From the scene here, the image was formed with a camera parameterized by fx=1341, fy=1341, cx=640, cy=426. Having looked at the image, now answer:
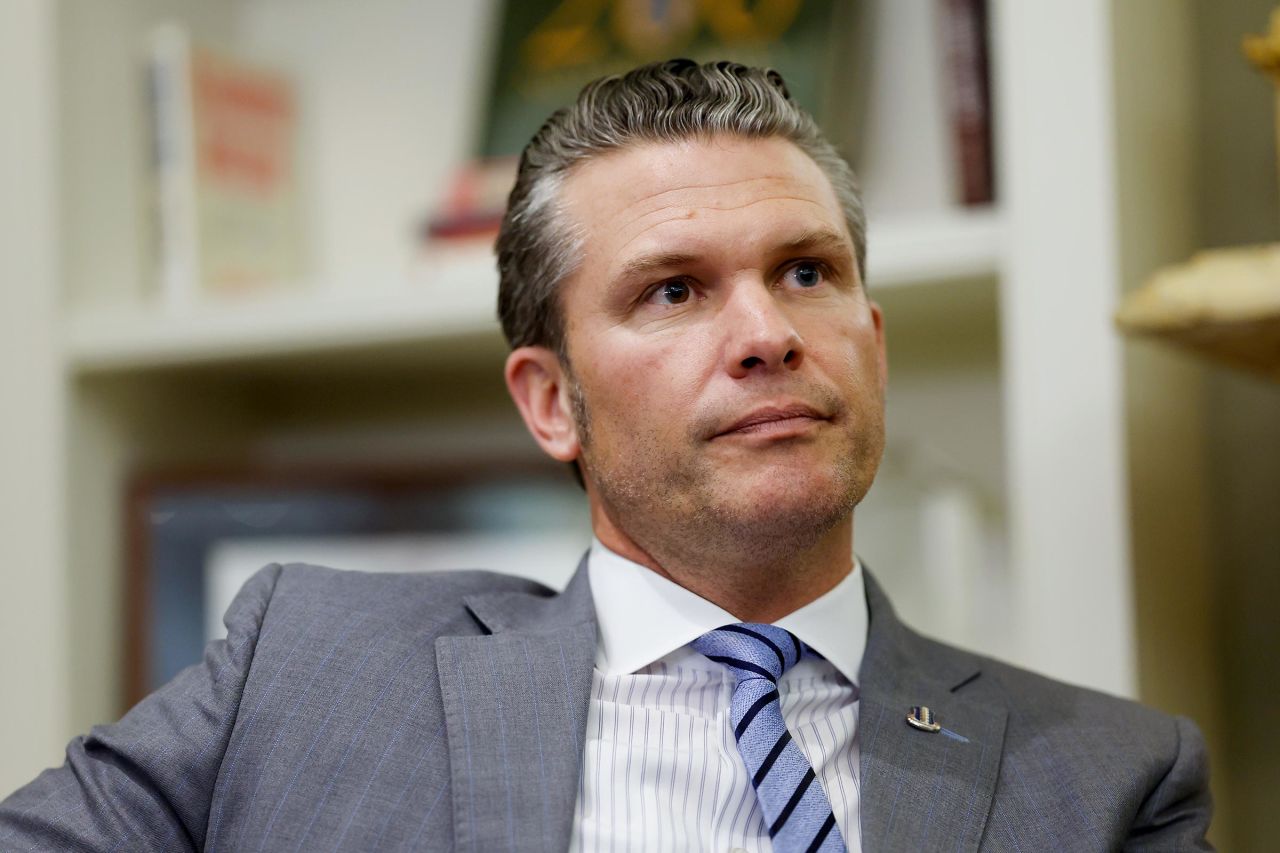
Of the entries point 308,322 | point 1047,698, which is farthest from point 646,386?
point 308,322

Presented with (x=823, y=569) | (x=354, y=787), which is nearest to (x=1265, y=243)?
(x=823, y=569)

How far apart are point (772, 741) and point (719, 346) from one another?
289mm

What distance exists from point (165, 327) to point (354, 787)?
94 centimetres

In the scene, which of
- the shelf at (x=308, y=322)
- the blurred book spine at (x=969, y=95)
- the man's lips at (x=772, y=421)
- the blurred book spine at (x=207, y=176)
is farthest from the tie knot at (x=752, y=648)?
the blurred book spine at (x=207, y=176)

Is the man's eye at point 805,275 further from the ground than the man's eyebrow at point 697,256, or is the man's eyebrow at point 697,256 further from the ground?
the man's eyebrow at point 697,256

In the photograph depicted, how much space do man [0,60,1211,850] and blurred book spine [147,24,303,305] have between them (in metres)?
0.76

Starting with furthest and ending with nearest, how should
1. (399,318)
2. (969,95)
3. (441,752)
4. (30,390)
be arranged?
1. (30,390)
2. (399,318)
3. (969,95)
4. (441,752)

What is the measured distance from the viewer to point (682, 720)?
1.00 metres

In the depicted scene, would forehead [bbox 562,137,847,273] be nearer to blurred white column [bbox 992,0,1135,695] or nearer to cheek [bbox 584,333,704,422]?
cheek [bbox 584,333,704,422]

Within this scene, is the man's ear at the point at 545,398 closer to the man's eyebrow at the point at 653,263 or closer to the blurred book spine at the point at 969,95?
the man's eyebrow at the point at 653,263

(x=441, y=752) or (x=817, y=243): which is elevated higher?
(x=817, y=243)

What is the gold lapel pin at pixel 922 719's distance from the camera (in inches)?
40.1

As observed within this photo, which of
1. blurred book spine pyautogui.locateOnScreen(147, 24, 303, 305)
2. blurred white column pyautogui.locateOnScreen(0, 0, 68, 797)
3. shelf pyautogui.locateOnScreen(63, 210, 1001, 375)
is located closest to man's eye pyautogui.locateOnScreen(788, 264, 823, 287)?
shelf pyautogui.locateOnScreen(63, 210, 1001, 375)

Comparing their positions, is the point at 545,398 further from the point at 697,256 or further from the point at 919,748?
the point at 919,748
